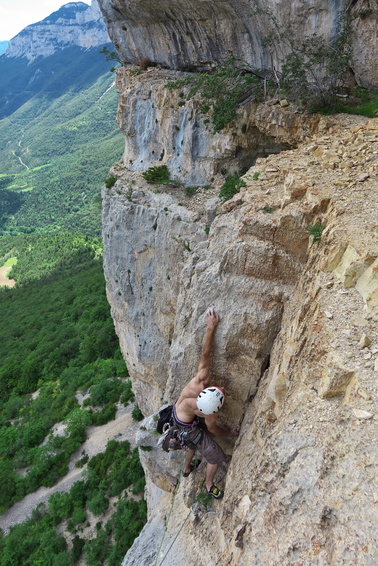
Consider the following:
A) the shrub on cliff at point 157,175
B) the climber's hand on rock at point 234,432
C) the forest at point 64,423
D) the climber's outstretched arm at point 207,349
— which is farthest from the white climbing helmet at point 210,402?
the forest at point 64,423

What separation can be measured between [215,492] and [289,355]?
3374mm

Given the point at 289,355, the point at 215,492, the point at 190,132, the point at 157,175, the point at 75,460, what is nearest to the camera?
the point at 289,355

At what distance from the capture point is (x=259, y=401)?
688cm

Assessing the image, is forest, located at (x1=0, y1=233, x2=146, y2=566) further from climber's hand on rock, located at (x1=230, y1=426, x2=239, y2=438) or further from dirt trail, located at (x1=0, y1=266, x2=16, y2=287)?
dirt trail, located at (x1=0, y1=266, x2=16, y2=287)

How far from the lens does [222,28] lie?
1541 centimetres

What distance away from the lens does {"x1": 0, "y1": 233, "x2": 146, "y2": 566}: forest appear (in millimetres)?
17562

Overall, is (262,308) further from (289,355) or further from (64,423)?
(64,423)

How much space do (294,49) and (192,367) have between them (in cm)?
1147

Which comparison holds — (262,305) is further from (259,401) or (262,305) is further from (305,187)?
(305,187)

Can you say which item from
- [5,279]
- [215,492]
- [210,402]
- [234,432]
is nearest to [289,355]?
[210,402]

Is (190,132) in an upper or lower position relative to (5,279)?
upper

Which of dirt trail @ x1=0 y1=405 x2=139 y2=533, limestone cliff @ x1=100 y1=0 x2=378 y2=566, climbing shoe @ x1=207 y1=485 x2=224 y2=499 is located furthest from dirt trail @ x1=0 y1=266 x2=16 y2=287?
climbing shoe @ x1=207 y1=485 x2=224 y2=499

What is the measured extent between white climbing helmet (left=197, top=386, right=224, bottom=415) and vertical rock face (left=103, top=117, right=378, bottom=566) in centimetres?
81

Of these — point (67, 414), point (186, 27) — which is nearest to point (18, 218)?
point (67, 414)
